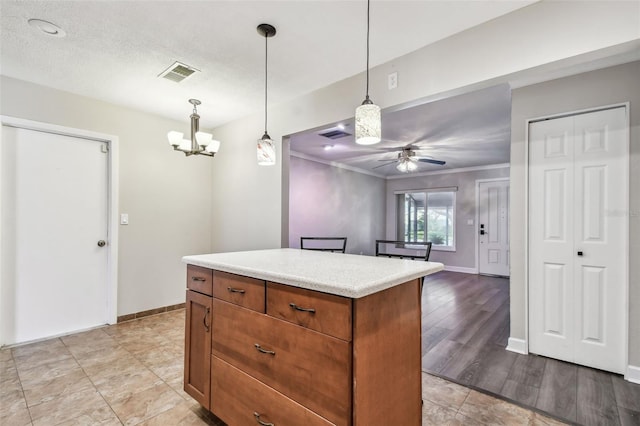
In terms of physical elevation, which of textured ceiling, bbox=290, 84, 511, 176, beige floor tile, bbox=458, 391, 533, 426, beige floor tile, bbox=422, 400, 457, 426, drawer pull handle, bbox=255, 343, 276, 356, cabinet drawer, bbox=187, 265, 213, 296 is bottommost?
beige floor tile, bbox=422, 400, 457, 426

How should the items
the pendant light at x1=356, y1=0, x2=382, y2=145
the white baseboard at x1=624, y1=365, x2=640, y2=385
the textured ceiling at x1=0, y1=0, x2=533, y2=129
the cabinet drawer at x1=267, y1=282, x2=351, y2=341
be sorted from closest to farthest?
the cabinet drawer at x1=267, y1=282, x2=351, y2=341, the pendant light at x1=356, y1=0, x2=382, y2=145, the textured ceiling at x1=0, y1=0, x2=533, y2=129, the white baseboard at x1=624, y1=365, x2=640, y2=385

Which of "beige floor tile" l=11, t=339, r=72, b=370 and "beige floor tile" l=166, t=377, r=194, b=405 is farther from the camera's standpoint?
"beige floor tile" l=11, t=339, r=72, b=370

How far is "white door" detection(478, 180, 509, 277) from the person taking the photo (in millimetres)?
6301

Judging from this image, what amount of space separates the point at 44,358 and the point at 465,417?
3299mm

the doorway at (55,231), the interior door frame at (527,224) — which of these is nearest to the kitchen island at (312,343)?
the interior door frame at (527,224)

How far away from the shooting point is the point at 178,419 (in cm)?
178

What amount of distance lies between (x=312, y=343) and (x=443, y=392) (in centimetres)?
141

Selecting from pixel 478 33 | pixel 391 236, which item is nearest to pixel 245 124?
pixel 478 33

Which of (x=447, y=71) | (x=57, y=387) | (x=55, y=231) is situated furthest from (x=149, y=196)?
(x=447, y=71)

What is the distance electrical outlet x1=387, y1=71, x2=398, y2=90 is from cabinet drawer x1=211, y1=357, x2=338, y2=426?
2.23m

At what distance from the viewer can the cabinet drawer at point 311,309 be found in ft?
3.62

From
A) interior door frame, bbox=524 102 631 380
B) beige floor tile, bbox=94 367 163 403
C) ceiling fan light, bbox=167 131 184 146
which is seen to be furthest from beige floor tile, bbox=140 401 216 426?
interior door frame, bbox=524 102 631 380

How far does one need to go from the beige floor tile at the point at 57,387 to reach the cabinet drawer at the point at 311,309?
1.77 m

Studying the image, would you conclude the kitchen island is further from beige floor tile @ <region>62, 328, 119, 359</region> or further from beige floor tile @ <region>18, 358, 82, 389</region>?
beige floor tile @ <region>62, 328, 119, 359</region>
